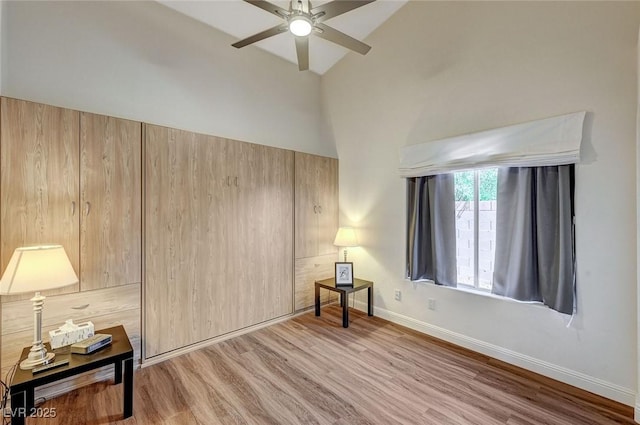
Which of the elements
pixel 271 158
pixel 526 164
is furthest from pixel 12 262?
pixel 526 164

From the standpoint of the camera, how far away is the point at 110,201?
2.33 m

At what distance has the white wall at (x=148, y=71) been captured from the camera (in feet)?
7.76

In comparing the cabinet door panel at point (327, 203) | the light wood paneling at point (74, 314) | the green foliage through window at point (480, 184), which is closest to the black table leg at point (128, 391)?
the light wood paneling at point (74, 314)

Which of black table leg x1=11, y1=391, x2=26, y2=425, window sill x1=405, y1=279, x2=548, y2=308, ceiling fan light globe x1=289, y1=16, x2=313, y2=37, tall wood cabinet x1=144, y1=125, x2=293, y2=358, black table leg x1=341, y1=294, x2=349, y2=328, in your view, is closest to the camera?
black table leg x1=11, y1=391, x2=26, y2=425

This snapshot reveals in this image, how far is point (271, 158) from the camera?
3396 millimetres

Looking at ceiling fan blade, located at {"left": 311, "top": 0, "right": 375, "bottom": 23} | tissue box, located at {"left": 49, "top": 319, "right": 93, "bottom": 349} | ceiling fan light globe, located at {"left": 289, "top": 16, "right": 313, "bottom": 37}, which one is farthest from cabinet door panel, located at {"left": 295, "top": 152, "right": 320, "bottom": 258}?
tissue box, located at {"left": 49, "top": 319, "right": 93, "bottom": 349}

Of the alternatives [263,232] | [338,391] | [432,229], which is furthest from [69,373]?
[432,229]

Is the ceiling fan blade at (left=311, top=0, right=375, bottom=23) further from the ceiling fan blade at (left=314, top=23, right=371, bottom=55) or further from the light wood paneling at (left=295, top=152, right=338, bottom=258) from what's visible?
the light wood paneling at (left=295, top=152, right=338, bottom=258)

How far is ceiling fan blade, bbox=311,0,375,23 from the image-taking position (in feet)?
6.42

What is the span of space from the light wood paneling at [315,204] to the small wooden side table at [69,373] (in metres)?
2.06

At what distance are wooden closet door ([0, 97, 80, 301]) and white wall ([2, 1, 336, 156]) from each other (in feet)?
1.86

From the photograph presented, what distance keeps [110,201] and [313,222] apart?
2272 mm

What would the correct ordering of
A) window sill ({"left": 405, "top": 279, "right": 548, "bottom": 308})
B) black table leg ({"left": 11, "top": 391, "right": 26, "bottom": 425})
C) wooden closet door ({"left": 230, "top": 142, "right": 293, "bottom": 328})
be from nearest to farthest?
black table leg ({"left": 11, "top": 391, "right": 26, "bottom": 425}) < window sill ({"left": 405, "top": 279, "right": 548, "bottom": 308}) < wooden closet door ({"left": 230, "top": 142, "right": 293, "bottom": 328})

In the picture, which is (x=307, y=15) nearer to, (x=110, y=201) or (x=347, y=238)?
(x=110, y=201)
